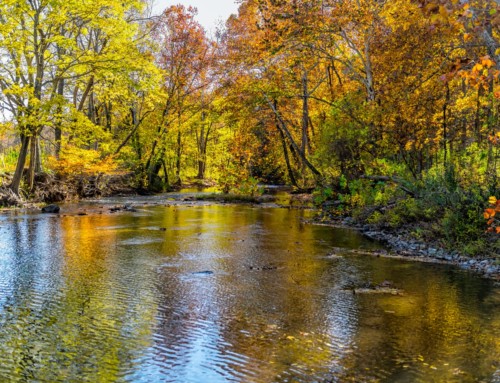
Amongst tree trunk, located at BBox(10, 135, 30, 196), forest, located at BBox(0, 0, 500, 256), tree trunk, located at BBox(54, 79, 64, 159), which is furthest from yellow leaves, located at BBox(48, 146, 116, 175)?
tree trunk, located at BBox(10, 135, 30, 196)

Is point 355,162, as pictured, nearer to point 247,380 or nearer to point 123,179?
point 247,380

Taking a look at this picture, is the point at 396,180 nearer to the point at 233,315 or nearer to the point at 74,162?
the point at 233,315

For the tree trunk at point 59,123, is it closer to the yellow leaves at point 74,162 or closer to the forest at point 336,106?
the forest at point 336,106

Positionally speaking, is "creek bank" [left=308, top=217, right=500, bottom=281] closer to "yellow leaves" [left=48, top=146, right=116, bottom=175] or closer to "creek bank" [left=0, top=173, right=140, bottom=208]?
"creek bank" [left=0, top=173, right=140, bottom=208]

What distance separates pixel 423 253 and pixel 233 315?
5.81 meters

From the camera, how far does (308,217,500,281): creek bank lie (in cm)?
877

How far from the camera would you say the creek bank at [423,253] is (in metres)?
8.77

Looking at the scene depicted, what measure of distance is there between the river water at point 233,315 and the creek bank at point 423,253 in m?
0.48

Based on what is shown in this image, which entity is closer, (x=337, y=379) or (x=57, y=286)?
(x=337, y=379)

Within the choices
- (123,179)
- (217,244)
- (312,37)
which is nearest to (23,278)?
(217,244)

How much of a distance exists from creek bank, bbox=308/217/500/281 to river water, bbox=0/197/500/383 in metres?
0.48

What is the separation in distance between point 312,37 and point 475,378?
14622mm

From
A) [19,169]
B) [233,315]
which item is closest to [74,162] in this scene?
[19,169]

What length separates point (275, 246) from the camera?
11.1m
